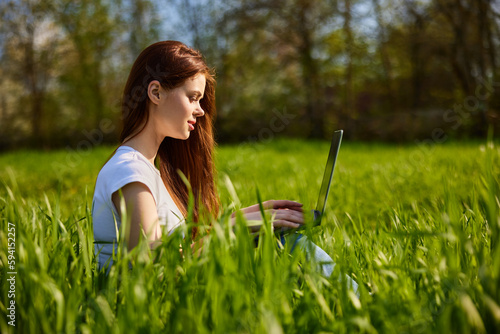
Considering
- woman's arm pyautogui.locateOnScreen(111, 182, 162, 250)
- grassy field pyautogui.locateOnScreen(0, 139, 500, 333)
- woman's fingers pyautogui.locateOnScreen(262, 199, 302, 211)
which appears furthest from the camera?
woman's fingers pyautogui.locateOnScreen(262, 199, 302, 211)

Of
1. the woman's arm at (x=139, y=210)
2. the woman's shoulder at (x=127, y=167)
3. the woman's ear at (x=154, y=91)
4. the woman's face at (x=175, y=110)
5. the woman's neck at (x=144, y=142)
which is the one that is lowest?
the woman's arm at (x=139, y=210)

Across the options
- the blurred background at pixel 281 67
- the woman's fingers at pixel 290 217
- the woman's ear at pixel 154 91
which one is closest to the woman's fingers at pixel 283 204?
the woman's fingers at pixel 290 217

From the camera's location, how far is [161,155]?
84.7 inches

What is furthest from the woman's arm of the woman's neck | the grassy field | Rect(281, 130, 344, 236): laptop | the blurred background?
the blurred background

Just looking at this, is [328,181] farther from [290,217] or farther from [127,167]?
[127,167]

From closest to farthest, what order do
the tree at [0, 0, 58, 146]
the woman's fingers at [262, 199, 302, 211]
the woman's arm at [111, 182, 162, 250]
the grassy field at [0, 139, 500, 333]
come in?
the grassy field at [0, 139, 500, 333] < the woman's arm at [111, 182, 162, 250] < the woman's fingers at [262, 199, 302, 211] < the tree at [0, 0, 58, 146]

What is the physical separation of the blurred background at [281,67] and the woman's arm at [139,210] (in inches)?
364

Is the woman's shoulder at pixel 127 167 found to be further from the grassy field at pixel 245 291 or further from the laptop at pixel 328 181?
the laptop at pixel 328 181

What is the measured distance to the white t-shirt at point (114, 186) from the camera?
4.84ft

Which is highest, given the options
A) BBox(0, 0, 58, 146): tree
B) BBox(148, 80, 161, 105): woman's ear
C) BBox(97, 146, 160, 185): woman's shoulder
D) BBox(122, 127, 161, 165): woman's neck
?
BBox(0, 0, 58, 146): tree

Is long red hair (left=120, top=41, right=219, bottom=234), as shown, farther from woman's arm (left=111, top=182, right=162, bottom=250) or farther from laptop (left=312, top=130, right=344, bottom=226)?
laptop (left=312, top=130, right=344, bottom=226)

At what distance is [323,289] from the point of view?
4.19 ft

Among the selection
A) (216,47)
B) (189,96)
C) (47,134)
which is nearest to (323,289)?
(189,96)

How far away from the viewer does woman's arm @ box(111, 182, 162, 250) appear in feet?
4.74
